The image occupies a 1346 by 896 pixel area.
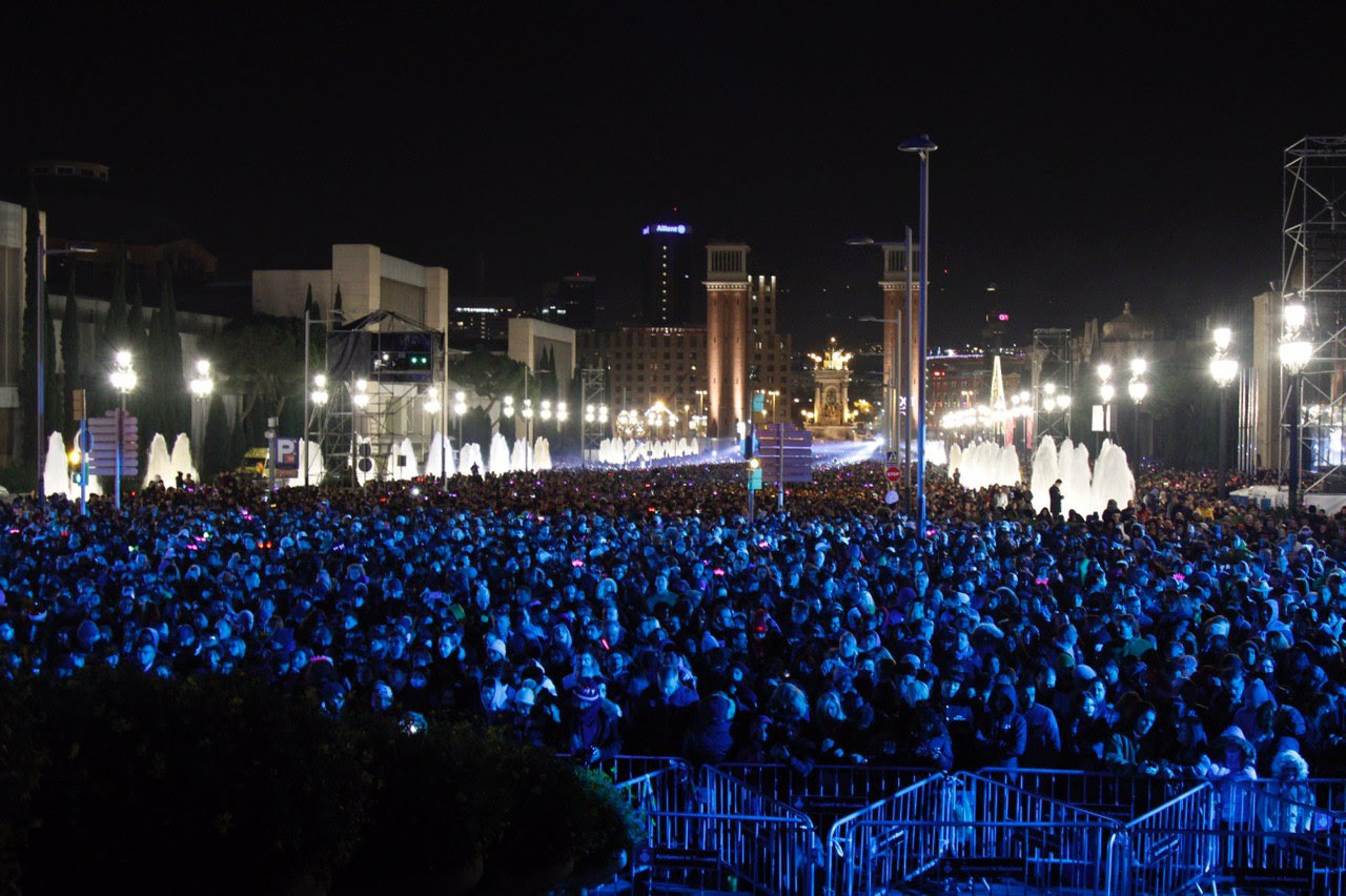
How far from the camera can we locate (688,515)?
27953 millimetres

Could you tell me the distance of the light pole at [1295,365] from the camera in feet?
83.0

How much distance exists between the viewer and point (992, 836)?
8.32 meters

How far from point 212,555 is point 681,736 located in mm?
9772

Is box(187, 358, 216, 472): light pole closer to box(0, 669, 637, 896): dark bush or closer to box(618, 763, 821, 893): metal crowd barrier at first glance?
box(618, 763, 821, 893): metal crowd barrier

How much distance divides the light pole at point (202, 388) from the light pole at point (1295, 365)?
94.4 ft

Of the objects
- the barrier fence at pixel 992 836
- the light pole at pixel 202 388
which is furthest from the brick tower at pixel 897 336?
the light pole at pixel 202 388

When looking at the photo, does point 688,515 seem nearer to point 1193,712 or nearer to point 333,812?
point 1193,712

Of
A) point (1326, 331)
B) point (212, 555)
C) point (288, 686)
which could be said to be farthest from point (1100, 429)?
point (288, 686)

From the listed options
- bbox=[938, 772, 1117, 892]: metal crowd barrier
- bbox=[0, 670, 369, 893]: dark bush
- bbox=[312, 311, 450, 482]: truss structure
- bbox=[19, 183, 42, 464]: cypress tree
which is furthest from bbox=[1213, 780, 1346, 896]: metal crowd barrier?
bbox=[19, 183, 42, 464]: cypress tree

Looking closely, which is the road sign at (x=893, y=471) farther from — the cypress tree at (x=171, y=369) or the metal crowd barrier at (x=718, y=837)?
the metal crowd barrier at (x=718, y=837)

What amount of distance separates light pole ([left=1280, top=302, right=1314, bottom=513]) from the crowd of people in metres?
1.36

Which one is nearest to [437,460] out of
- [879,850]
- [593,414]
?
[593,414]

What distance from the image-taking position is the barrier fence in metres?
7.72

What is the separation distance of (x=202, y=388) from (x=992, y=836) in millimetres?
36866
